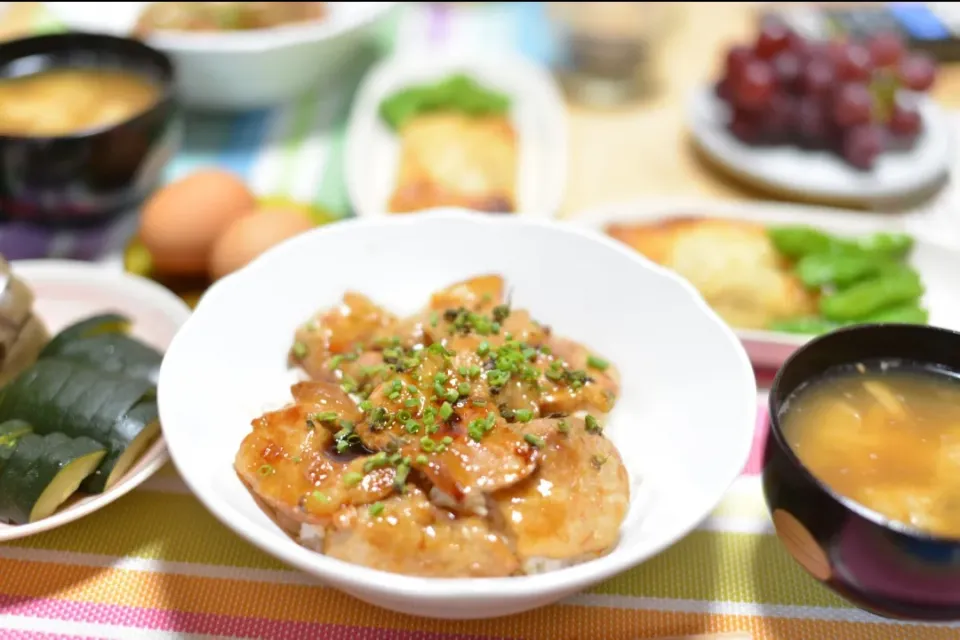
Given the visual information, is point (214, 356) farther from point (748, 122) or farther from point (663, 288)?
point (748, 122)

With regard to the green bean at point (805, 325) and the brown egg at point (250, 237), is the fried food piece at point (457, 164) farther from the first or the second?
the green bean at point (805, 325)

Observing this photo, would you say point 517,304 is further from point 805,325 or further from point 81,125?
point 81,125

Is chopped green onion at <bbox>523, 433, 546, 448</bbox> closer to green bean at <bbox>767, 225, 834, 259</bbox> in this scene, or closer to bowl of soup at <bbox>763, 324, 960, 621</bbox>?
bowl of soup at <bbox>763, 324, 960, 621</bbox>

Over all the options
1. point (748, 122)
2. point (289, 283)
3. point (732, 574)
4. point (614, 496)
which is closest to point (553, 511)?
point (614, 496)

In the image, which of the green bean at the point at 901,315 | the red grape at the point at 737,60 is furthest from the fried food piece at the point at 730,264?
the red grape at the point at 737,60

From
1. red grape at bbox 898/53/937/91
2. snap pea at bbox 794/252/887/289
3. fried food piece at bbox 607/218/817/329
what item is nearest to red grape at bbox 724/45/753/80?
red grape at bbox 898/53/937/91
